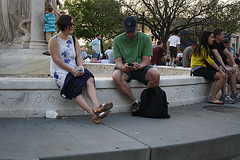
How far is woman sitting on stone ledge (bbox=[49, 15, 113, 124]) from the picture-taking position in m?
3.92

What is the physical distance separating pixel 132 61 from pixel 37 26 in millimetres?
3556

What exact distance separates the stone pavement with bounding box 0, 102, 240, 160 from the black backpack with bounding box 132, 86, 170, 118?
0.16 meters

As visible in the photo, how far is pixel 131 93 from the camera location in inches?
177

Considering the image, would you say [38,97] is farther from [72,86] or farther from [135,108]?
[135,108]

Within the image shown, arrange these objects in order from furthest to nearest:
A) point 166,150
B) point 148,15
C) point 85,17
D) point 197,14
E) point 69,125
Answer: point 85,17 → point 148,15 → point 197,14 → point 69,125 → point 166,150

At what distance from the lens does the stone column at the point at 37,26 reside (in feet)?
23.0

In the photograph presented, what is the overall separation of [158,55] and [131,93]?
6.57 metres

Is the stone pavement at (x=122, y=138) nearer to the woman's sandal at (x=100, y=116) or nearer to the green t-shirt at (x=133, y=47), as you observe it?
the woman's sandal at (x=100, y=116)

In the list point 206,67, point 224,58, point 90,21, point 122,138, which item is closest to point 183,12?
point 90,21

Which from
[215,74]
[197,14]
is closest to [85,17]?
[197,14]

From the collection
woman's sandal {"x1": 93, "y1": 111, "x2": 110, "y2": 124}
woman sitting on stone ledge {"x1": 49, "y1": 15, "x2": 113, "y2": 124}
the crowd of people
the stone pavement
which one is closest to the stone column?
the crowd of people

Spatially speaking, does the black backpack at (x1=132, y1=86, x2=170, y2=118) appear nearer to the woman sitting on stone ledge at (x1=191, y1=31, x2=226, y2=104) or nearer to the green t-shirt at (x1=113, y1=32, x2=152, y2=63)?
the green t-shirt at (x1=113, y1=32, x2=152, y2=63)

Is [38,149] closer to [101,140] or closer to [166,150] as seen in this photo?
[101,140]

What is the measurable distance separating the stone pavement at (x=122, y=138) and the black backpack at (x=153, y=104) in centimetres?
16
